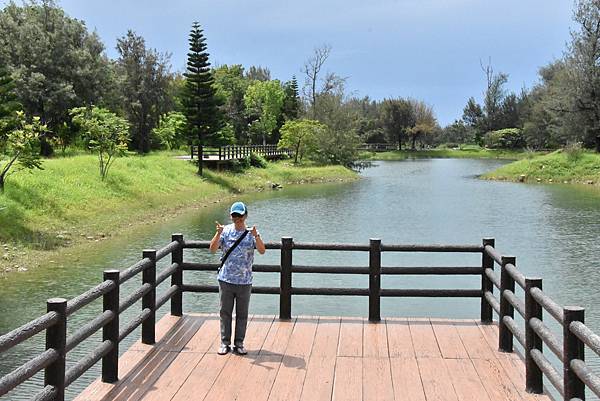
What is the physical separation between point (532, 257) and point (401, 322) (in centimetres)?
1017

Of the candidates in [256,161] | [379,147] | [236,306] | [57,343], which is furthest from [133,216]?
[379,147]

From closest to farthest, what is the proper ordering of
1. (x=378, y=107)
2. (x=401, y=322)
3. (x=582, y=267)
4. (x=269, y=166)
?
(x=401, y=322) < (x=582, y=267) < (x=269, y=166) < (x=378, y=107)

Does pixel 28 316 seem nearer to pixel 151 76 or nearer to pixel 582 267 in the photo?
pixel 582 267

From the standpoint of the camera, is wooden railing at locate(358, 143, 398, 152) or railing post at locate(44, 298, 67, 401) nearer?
railing post at locate(44, 298, 67, 401)

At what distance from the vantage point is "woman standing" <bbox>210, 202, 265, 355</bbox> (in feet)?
20.6

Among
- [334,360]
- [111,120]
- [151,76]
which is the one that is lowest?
[334,360]

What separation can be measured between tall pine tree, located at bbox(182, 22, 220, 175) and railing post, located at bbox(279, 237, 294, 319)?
3265cm

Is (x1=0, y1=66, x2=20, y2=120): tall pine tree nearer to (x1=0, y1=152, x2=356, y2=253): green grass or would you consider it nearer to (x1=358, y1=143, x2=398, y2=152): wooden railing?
(x1=0, y1=152, x2=356, y2=253): green grass

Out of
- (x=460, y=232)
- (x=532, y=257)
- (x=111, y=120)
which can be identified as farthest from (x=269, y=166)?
(x=532, y=257)

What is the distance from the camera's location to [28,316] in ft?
36.0

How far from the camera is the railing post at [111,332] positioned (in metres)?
5.59

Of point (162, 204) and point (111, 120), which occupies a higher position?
point (111, 120)

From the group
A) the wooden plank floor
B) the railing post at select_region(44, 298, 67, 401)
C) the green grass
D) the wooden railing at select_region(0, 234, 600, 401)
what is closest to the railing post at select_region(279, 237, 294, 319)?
the wooden railing at select_region(0, 234, 600, 401)

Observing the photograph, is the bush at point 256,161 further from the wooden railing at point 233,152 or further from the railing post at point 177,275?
the railing post at point 177,275
